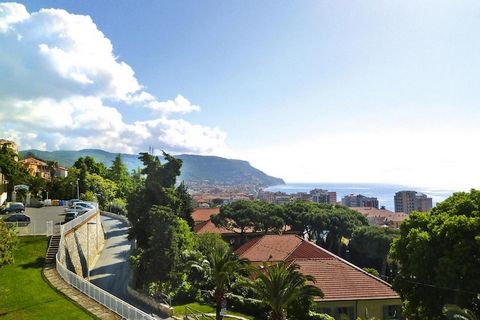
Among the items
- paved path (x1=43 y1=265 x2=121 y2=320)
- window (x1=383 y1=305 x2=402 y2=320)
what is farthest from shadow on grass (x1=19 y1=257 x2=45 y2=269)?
window (x1=383 y1=305 x2=402 y2=320)

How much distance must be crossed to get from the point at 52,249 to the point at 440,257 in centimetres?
2508

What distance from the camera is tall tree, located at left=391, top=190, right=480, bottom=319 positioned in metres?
21.4

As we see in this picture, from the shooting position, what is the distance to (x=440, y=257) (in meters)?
22.7

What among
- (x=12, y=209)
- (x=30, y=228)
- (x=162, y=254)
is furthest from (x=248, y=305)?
(x=12, y=209)

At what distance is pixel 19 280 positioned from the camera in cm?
2298

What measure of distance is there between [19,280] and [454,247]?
24617 mm

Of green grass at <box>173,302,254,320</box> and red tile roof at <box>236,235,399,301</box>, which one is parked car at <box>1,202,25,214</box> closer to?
green grass at <box>173,302,254,320</box>

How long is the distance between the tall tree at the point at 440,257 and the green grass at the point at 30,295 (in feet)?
60.6

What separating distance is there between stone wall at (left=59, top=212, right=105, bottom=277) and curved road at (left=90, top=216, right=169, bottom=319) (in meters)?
1.03

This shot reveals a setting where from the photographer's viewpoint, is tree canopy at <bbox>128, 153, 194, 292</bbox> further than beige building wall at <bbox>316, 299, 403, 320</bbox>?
No

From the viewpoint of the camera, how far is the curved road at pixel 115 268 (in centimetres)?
3128

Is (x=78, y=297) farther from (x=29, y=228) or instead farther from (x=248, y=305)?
(x=29, y=228)

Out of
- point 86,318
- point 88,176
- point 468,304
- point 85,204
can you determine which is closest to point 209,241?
point 85,204

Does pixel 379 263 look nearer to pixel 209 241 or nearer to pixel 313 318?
pixel 209 241
